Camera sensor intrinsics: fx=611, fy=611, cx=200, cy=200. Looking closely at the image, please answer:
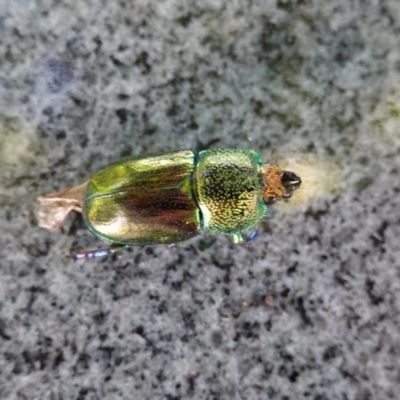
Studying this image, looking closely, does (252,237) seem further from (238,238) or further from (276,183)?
(276,183)

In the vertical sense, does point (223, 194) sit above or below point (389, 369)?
above

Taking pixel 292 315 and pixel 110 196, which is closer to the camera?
pixel 110 196

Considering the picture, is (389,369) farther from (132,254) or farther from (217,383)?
(132,254)

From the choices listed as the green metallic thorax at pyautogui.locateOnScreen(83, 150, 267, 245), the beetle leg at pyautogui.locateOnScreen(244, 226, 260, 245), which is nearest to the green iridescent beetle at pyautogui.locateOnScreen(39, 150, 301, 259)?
the green metallic thorax at pyautogui.locateOnScreen(83, 150, 267, 245)

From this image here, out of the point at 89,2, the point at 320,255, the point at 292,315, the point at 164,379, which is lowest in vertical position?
the point at 164,379

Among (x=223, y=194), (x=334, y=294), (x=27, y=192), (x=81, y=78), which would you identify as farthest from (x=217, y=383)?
(x=81, y=78)

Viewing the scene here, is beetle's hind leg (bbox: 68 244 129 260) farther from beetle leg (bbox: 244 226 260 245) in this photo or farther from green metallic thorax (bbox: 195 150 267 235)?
beetle leg (bbox: 244 226 260 245)

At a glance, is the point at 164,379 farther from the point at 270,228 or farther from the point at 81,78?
the point at 81,78
